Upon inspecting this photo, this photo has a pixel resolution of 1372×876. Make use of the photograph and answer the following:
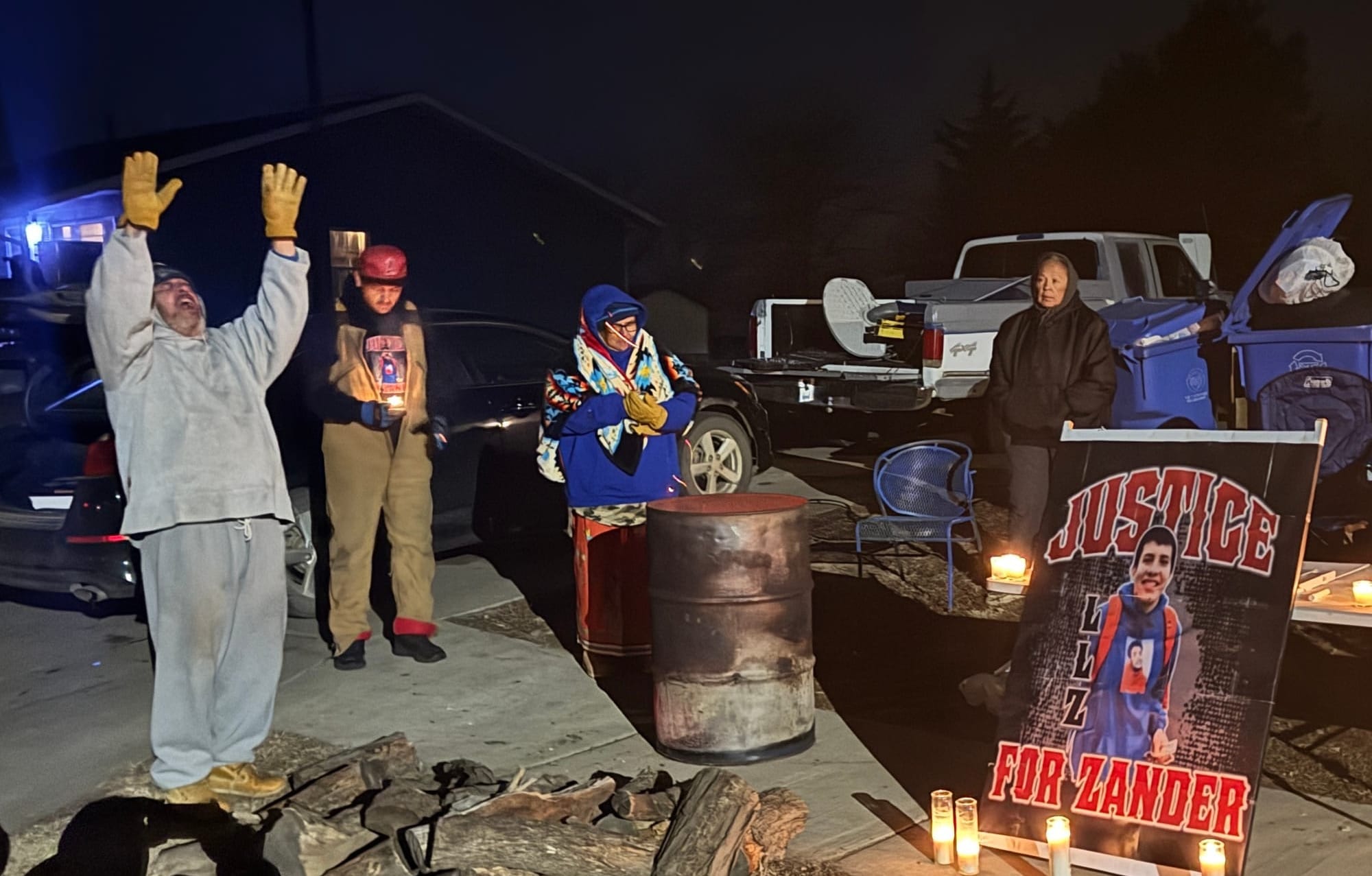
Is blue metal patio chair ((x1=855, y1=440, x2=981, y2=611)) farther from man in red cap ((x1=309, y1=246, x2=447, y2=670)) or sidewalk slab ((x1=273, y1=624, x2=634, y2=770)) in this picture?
man in red cap ((x1=309, y1=246, x2=447, y2=670))

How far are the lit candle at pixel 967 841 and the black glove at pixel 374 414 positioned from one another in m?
3.27

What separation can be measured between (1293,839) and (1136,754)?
2.28 feet

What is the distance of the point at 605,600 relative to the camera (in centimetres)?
612

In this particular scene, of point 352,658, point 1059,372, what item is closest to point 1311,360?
point 1059,372

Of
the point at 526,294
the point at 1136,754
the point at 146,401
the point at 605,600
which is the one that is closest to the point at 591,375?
the point at 605,600

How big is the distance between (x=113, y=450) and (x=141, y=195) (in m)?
2.80

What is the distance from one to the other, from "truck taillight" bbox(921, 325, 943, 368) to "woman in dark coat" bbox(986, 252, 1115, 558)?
5.47 m

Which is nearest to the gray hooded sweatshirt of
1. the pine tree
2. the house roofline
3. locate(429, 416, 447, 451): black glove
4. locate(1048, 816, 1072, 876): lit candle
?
locate(429, 416, 447, 451): black glove

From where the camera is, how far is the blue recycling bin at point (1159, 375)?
9984 millimetres

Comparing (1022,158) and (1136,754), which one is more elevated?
(1022,158)

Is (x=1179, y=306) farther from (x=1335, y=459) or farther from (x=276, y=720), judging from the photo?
(x=276, y=720)

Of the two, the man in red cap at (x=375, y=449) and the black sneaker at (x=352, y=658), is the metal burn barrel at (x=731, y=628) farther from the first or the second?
the black sneaker at (x=352, y=658)

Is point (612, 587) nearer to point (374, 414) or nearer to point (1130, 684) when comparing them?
point (374, 414)

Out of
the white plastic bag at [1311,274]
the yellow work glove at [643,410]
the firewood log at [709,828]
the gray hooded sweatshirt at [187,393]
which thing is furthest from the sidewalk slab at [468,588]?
the white plastic bag at [1311,274]
